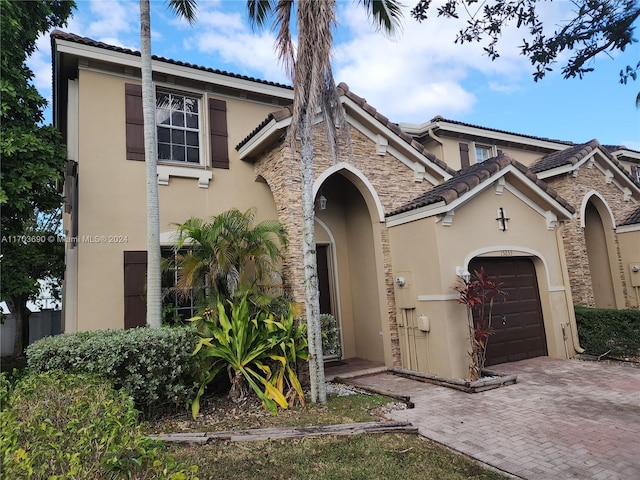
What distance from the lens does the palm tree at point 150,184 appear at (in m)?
7.06

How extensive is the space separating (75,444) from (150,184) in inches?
213

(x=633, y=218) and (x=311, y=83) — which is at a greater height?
(x=311, y=83)

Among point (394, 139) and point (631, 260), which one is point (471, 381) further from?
point (631, 260)

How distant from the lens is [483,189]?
973cm

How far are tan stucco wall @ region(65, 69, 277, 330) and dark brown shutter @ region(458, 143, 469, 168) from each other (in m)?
9.79

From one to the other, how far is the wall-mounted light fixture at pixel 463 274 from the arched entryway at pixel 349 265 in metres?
2.23

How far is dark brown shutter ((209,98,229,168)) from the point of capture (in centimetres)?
998

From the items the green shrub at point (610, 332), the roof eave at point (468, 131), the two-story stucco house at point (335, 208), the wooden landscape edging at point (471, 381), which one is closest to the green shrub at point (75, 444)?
the two-story stucco house at point (335, 208)

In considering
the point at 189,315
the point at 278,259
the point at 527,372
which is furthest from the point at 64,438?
the point at 527,372

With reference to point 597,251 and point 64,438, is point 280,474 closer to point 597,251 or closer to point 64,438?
point 64,438

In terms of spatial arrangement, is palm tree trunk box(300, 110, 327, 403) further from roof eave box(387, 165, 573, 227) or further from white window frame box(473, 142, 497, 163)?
white window frame box(473, 142, 497, 163)

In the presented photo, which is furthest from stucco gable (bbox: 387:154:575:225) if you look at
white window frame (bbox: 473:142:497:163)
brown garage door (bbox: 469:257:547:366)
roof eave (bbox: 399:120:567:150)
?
white window frame (bbox: 473:142:497:163)

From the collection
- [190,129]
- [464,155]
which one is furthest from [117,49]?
[464,155]

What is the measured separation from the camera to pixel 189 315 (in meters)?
9.48
